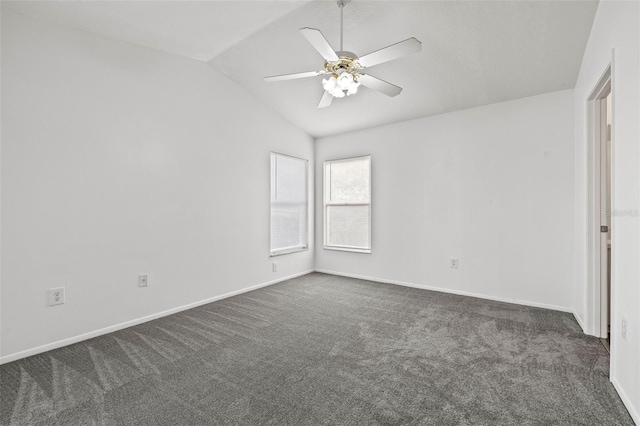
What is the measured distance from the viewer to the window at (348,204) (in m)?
4.80

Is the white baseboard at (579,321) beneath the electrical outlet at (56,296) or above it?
beneath

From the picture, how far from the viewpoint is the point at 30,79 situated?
92.6 inches

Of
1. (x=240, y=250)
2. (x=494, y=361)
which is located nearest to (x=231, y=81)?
(x=240, y=250)

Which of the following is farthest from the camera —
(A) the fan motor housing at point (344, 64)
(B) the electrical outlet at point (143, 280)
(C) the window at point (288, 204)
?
(C) the window at point (288, 204)

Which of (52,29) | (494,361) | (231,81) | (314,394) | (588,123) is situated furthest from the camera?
(231,81)

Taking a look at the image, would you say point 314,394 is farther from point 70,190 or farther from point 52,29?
point 52,29

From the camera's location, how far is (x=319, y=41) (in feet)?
6.57

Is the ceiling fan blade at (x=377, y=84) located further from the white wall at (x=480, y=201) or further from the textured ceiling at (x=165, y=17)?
the white wall at (x=480, y=201)

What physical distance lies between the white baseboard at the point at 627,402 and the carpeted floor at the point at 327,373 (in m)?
0.04

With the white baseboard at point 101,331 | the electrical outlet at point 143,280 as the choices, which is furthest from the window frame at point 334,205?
the electrical outlet at point 143,280

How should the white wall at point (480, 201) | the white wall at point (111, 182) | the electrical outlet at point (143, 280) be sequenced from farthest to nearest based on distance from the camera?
the white wall at point (480, 201) → the electrical outlet at point (143, 280) → the white wall at point (111, 182)

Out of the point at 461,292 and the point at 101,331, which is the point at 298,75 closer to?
the point at 101,331

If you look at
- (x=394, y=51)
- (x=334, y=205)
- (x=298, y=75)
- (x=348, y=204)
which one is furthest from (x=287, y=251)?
(x=394, y=51)

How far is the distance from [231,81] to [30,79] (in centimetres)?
199
